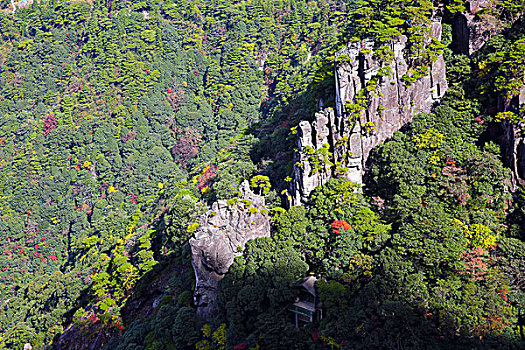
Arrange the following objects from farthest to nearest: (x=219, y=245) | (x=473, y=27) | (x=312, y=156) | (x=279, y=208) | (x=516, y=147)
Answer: (x=279, y=208) < (x=473, y=27) < (x=312, y=156) < (x=219, y=245) < (x=516, y=147)

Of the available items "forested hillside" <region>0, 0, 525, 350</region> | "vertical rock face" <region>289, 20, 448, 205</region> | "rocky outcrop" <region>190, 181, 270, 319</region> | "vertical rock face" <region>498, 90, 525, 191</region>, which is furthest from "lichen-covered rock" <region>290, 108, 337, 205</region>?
"vertical rock face" <region>498, 90, 525, 191</region>

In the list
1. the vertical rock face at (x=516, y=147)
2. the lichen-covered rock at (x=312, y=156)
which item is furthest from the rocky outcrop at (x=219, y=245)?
the vertical rock face at (x=516, y=147)

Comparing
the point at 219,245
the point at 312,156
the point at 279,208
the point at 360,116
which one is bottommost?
the point at 219,245

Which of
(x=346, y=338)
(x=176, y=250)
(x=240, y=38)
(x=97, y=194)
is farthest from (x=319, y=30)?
(x=346, y=338)

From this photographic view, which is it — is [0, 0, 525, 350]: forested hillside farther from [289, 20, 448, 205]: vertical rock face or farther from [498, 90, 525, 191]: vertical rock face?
[289, 20, 448, 205]: vertical rock face

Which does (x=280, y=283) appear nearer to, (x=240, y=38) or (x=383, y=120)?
(x=383, y=120)

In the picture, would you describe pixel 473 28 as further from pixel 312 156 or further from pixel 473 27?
pixel 312 156

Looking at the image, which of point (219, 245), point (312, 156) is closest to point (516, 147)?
point (312, 156)
